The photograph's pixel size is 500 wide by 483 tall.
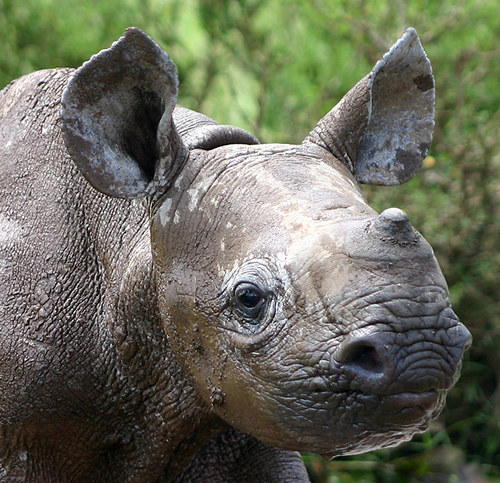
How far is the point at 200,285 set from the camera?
266 cm

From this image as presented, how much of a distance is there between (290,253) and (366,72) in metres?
4.93

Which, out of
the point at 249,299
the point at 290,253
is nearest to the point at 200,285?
the point at 249,299

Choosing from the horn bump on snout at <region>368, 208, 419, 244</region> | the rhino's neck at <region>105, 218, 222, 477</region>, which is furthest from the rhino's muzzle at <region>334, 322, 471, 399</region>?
the rhino's neck at <region>105, 218, 222, 477</region>

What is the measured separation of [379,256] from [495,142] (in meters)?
4.52

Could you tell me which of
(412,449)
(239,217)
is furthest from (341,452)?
(412,449)

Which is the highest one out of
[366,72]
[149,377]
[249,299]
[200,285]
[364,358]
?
[364,358]

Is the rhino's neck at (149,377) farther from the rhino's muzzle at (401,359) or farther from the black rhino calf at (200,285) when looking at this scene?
the rhino's muzzle at (401,359)

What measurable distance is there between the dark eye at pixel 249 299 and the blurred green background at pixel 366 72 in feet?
12.6

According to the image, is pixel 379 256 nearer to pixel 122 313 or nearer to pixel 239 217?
pixel 239 217

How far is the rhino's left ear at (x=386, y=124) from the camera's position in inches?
122

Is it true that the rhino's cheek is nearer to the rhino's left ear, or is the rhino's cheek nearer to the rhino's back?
the rhino's back

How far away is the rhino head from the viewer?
7.20ft

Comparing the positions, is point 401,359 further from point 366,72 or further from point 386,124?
point 366,72

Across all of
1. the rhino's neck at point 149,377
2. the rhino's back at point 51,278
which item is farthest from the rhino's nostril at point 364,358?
the rhino's back at point 51,278
